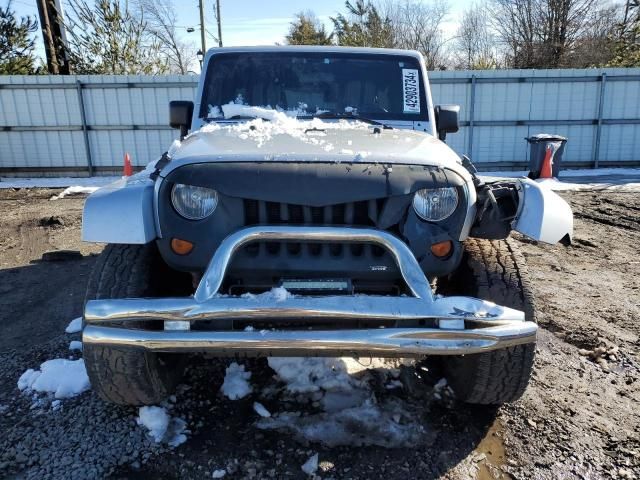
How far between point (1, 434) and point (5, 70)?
14.4 m

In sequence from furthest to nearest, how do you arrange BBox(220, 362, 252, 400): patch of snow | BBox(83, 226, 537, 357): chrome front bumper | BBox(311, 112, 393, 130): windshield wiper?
BBox(311, 112, 393, 130): windshield wiper, BBox(220, 362, 252, 400): patch of snow, BBox(83, 226, 537, 357): chrome front bumper

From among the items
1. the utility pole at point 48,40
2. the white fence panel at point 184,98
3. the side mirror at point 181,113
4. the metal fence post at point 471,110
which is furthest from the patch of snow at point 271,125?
the utility pole at point 48,40

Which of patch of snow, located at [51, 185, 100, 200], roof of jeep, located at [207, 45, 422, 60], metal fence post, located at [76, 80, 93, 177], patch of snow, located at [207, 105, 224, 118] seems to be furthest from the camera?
metal fence post, located at [76, 80, 93, 177]

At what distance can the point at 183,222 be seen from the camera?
7.59ft

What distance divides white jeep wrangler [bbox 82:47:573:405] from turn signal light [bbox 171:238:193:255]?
1cm

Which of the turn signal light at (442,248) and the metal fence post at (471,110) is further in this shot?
the metal fence post at (471,110)

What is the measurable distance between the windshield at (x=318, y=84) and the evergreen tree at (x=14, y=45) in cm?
1308

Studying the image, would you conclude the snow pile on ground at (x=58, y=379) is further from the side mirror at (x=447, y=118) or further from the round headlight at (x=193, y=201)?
the side mirror at (x=447, y=118)

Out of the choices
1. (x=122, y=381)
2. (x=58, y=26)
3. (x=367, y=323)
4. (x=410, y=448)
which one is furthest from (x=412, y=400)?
(x=58, y=26)

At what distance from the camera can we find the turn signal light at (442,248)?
2.36 m

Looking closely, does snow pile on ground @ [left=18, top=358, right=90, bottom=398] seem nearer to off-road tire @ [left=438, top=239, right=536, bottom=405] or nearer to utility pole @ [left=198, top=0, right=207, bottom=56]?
off-road tire @ [left=438, top=239, right=536, bottom=405]

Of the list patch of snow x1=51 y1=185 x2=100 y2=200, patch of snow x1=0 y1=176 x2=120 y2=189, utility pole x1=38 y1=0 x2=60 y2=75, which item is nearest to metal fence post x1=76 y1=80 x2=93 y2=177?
patch of snow x1=0 y1=176 x2=120 y2=189

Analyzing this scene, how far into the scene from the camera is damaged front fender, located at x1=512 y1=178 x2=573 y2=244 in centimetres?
243

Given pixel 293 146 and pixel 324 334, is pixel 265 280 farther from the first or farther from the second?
pixel 293 146
